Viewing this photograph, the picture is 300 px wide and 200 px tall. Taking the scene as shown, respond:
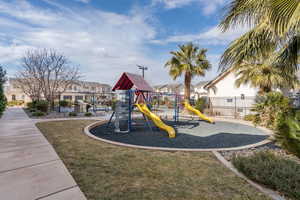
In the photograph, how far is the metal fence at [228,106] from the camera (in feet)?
51.6

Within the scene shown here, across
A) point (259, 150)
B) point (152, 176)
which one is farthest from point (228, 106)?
point (152, 176)

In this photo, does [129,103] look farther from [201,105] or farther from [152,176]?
[201,105]

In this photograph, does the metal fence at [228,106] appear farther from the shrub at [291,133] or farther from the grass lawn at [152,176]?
the shrub at [291,133]

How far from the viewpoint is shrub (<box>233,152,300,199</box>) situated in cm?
243

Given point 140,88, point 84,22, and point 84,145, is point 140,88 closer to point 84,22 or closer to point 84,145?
point 84,145

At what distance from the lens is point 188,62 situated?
16.7 metres

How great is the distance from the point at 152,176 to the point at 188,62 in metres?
15.4

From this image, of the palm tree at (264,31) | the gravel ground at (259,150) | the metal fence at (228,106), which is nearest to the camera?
the palm tree at (264,31)

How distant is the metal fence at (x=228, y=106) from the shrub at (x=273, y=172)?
13.5 m

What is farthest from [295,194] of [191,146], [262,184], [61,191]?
[61,191]

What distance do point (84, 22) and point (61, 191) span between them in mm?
10288

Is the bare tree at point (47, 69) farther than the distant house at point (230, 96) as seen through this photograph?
No

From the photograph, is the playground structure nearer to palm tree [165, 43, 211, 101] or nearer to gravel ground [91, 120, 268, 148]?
gravel ground [91, 120, 268, 148]

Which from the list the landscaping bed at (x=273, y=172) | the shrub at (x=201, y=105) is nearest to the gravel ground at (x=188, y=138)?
the landscaping bed at (x=273, y=172)
